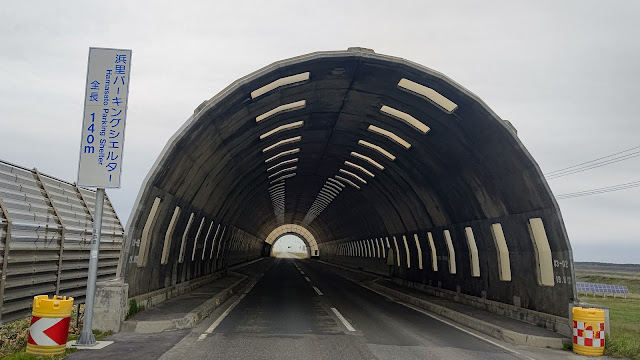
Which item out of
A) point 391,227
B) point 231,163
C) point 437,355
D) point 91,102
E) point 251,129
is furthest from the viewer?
point 391,227

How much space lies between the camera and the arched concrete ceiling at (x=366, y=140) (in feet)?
42.5

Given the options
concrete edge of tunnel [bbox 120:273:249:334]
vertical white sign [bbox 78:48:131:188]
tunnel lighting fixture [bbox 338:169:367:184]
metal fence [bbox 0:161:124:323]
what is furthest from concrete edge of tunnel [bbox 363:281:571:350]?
metal fence [bbox 0:161:124:323]

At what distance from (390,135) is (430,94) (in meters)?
4.91

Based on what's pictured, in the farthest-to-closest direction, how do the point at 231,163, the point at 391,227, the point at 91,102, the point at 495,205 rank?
the point at 391,227, the point at 231,163, the point at 495,205, the point at 91,102

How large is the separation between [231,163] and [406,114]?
760 cm

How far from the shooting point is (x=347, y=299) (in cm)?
2108

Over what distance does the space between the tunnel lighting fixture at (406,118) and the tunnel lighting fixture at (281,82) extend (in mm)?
3524

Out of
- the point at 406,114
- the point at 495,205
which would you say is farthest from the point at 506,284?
the point at 406,114

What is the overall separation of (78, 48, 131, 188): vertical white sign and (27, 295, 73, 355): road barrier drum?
2.70 metres

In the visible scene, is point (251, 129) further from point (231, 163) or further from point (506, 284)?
point (506, 284)

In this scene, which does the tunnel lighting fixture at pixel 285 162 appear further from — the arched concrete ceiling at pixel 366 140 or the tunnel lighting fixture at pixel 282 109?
the tunnel lighting fixture at pixel 282 109

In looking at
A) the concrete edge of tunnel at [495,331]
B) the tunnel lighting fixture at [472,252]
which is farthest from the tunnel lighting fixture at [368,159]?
the concrete edge of tunnel at [495,331]

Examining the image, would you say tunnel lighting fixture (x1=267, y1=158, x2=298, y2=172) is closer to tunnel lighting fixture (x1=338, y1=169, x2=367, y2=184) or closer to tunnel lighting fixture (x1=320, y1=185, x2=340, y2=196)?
tunnel lighting fixture (x1=338, y1=169, x2=367, y2=184)

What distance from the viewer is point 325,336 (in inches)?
462
